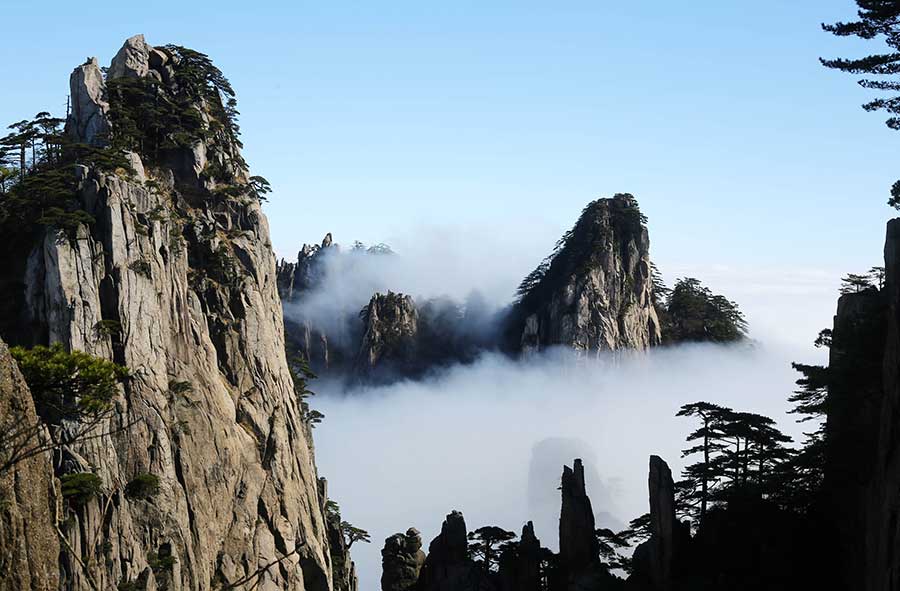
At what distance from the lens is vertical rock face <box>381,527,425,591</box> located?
83812 millimetres

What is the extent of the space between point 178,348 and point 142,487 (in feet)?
42.2

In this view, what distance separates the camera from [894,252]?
38562mm

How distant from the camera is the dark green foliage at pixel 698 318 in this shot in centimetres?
15038

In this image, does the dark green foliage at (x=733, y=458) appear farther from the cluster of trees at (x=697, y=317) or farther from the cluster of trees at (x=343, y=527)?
the cluster of trees at (x=697, y=317)

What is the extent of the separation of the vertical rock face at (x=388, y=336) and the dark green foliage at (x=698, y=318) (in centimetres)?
4382

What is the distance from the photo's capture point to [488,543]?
7881 cm

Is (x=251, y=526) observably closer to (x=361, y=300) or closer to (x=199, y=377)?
(x=199, y=377)

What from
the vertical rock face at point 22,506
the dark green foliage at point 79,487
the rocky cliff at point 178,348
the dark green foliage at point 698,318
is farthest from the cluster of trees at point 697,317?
the vertical rock face at point 22,506

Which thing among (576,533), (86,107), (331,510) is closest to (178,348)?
(86,107)

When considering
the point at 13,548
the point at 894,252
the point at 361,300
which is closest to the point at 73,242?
the point at 894,252

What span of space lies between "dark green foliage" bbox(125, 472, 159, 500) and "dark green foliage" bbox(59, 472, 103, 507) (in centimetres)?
577

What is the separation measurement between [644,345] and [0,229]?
323ft

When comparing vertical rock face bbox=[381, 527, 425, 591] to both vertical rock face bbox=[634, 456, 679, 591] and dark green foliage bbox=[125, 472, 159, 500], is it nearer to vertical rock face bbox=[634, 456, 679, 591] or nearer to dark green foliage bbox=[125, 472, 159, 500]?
dark green foliage bbox=[125, 472, 159, 500]

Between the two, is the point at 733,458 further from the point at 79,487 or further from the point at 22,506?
the point at 22,506
